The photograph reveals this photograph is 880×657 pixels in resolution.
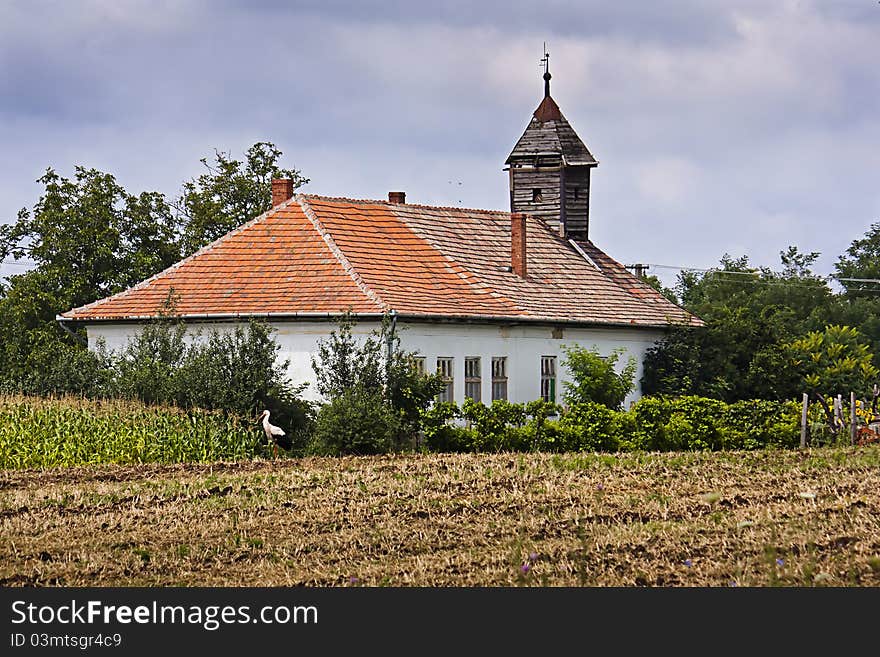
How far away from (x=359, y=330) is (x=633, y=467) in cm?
1259

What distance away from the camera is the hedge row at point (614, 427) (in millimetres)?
28031

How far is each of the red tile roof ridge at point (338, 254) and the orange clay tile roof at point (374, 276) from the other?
0.04 metres

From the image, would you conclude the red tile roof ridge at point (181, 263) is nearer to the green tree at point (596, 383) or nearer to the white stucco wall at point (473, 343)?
the white stucco wall at point (473, 343)

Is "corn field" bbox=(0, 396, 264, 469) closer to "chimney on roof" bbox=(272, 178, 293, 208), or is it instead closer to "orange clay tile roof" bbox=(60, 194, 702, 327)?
"orange clay tile roof" bbox=(60, 194, 702, 327)

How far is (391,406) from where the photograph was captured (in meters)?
28.5

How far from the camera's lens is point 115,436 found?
2431 centimetres

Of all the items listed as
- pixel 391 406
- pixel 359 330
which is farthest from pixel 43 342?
pixel 391 406

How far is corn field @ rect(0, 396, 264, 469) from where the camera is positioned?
23562 mm

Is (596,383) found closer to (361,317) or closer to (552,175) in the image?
(361,317)

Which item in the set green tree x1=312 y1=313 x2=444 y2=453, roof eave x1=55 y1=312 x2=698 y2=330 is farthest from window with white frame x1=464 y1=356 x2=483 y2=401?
green tree x1=312 y1=313 x2=444 y2=453

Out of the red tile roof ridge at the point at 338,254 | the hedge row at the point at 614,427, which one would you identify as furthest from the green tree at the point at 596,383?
the red tile roof ridge at the point at 338,254

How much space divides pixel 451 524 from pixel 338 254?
68.6 feet

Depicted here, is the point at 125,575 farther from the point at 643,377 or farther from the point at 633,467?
the point at 643,377

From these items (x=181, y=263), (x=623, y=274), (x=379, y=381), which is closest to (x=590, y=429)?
(x=379, y=381)
